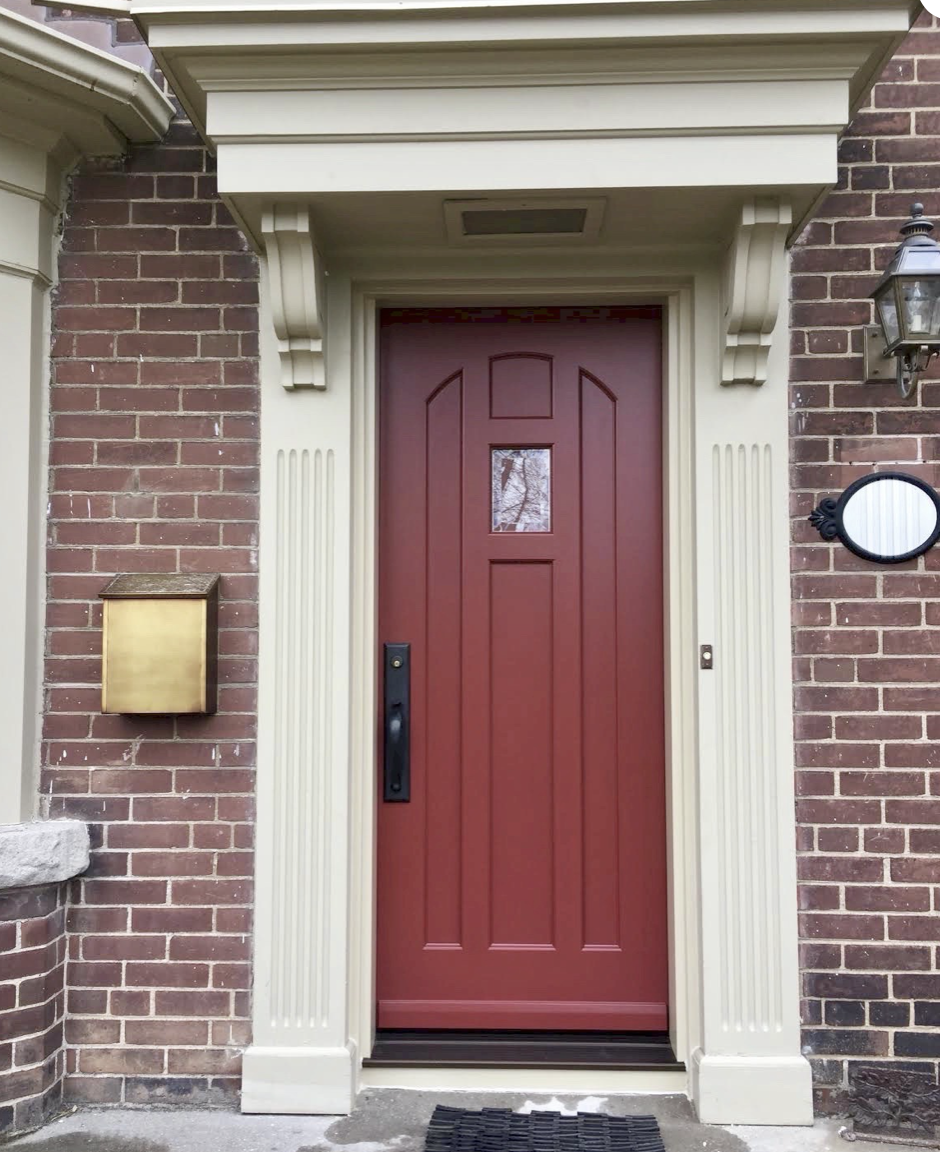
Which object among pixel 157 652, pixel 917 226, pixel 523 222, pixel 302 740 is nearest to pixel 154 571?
pixel 157 652

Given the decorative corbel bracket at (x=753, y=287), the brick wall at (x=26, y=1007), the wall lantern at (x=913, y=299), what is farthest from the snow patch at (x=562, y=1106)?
the wall lantern at (x=913, y=299)

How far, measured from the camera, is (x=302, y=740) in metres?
3.12

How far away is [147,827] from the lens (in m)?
3.14

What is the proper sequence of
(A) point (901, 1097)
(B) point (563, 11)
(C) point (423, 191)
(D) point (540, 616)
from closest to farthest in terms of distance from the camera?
(B) point (563, 11), (C) point (423, 191), (A) point (901, 1097), (D) point (540, 616)

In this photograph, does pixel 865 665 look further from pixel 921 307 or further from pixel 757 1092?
pixel 757 1092

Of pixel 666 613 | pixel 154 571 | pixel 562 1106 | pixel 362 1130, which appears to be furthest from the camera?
pixel 666 613

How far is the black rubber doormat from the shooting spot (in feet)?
9.20

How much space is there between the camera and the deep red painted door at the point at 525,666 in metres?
3.30

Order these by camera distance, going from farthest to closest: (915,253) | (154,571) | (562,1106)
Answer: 1. (154,571)
2. (562,1106)
3. (915,253)

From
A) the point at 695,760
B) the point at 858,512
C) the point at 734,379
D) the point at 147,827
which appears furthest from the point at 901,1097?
the point at 147,827

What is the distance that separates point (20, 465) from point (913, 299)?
2621mm

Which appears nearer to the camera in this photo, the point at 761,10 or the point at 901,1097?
the point at 761,10

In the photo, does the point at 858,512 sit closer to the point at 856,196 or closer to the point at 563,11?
the point at 856,196

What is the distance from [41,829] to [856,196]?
10.1 ft
